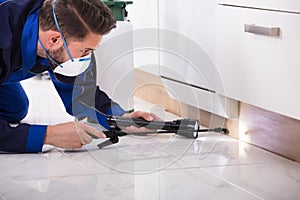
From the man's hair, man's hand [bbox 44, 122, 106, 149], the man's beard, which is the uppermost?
the man's hair

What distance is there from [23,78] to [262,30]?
0.65 m

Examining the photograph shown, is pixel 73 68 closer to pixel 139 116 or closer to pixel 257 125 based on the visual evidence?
pixel 139 116

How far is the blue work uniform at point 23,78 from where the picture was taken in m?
1.59

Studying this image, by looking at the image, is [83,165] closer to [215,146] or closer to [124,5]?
[215,146]

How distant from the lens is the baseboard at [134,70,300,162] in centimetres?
175

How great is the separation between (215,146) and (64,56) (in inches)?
21.4

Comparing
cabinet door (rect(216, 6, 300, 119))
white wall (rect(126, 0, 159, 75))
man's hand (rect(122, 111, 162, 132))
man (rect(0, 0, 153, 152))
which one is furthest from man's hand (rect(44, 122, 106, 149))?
white wall (rect(126, 0, 159, 75))

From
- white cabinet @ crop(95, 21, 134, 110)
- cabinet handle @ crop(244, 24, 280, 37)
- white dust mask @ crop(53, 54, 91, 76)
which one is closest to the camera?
cabinet handle @ crop(244, 24, 280, 37)

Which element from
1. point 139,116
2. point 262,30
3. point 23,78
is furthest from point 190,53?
point 23,78

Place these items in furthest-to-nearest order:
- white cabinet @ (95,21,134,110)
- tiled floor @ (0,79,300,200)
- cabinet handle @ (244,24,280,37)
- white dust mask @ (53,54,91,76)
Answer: white cabinet @ (95,21,134,110) < white dust mask @ (53,54,91,76) < cabinet handle @ (244,24,280,37) < tiled floor @ (0,79,300,200)

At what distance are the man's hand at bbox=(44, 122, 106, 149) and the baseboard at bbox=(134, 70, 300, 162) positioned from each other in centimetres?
45

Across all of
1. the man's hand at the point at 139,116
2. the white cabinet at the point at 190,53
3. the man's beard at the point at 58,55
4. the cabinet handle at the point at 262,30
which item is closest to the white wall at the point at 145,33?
the white cabinet at the point at 190,53

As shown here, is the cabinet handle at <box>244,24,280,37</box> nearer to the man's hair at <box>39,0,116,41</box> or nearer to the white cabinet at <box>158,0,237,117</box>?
the white cabinet at <box>158,0,237,117</box>

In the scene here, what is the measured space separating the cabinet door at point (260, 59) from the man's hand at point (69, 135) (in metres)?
0.42
